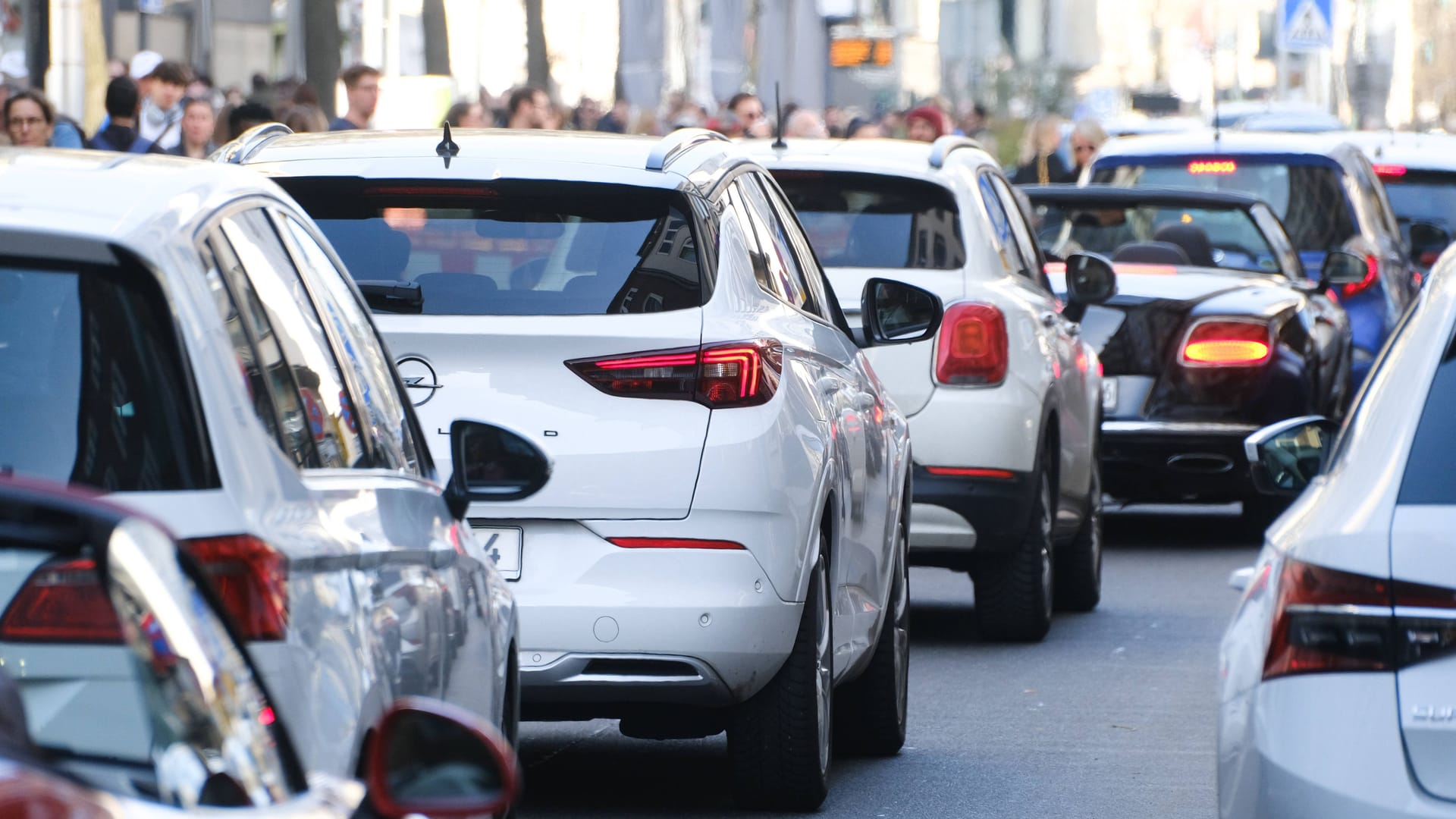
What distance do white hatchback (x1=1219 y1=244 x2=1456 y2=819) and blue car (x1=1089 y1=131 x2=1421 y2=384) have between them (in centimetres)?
1167

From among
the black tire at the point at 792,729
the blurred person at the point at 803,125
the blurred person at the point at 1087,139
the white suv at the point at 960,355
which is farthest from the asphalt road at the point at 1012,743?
the blurred person at the point at 803,125

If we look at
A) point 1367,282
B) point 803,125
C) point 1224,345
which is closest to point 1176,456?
point 1224,345

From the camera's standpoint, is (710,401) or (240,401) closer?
(240,401)

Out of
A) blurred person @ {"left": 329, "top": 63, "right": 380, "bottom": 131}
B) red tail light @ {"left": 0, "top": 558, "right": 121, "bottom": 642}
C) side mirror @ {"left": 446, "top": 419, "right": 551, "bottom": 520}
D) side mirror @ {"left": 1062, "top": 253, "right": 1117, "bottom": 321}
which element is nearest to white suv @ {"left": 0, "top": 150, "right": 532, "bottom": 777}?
red tail light @ {"left": 0, "top": 558, "right": 121, "bottom": 642}

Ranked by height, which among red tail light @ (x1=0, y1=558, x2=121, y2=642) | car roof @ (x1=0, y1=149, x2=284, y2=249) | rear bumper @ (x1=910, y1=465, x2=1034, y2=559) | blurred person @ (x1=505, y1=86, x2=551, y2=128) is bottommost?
rear bumper @ (x1=910, y1=465, x2=1034, y2=559)

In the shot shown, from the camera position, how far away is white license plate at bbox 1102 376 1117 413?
13.8 meters

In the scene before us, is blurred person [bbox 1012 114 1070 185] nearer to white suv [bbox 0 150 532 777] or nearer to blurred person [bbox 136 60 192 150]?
blurred person [bbox 136 60 192 150]

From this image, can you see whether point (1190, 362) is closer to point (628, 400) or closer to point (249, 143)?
point (249, 143)

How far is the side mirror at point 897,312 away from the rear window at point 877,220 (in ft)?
5.54

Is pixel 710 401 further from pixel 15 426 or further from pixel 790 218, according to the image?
pixel 15 426

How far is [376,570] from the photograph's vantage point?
13.4 feet

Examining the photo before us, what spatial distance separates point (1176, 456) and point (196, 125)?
522 centimetres

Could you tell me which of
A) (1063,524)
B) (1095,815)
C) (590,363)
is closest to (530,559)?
(590,363)

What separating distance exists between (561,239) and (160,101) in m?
10.4
